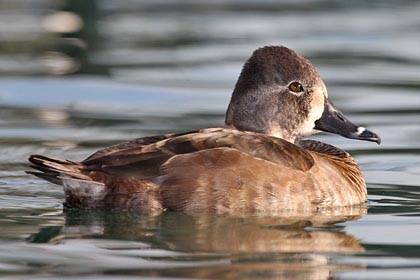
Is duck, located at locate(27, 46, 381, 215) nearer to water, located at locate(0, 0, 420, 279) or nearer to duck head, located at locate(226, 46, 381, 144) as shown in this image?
water, located at locate(0, 0, 420, 279)

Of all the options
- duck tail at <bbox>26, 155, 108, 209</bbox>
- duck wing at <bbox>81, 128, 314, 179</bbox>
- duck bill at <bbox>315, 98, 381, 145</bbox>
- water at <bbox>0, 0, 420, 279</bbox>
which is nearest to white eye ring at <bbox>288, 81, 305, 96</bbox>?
duck bill at <bbox>315, 98, 381, 145</bbox>

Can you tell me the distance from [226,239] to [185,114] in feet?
15.7

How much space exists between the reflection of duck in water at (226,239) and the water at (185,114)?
0.03 ft

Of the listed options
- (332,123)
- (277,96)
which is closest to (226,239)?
(277,96)

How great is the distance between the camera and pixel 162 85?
13070 millimetres

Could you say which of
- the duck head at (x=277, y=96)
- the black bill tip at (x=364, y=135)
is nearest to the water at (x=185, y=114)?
the black bill tip at (x=364, y=135)

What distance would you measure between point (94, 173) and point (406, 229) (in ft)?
5.80

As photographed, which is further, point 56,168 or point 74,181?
point 74,181

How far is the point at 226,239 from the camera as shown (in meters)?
6.61

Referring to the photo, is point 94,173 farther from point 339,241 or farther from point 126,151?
point 339,241

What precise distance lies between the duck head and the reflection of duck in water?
787mm

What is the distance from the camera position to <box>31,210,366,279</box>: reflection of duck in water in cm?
589

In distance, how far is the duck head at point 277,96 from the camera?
7.99m

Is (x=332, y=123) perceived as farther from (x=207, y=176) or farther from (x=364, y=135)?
(x=207, y=176)
